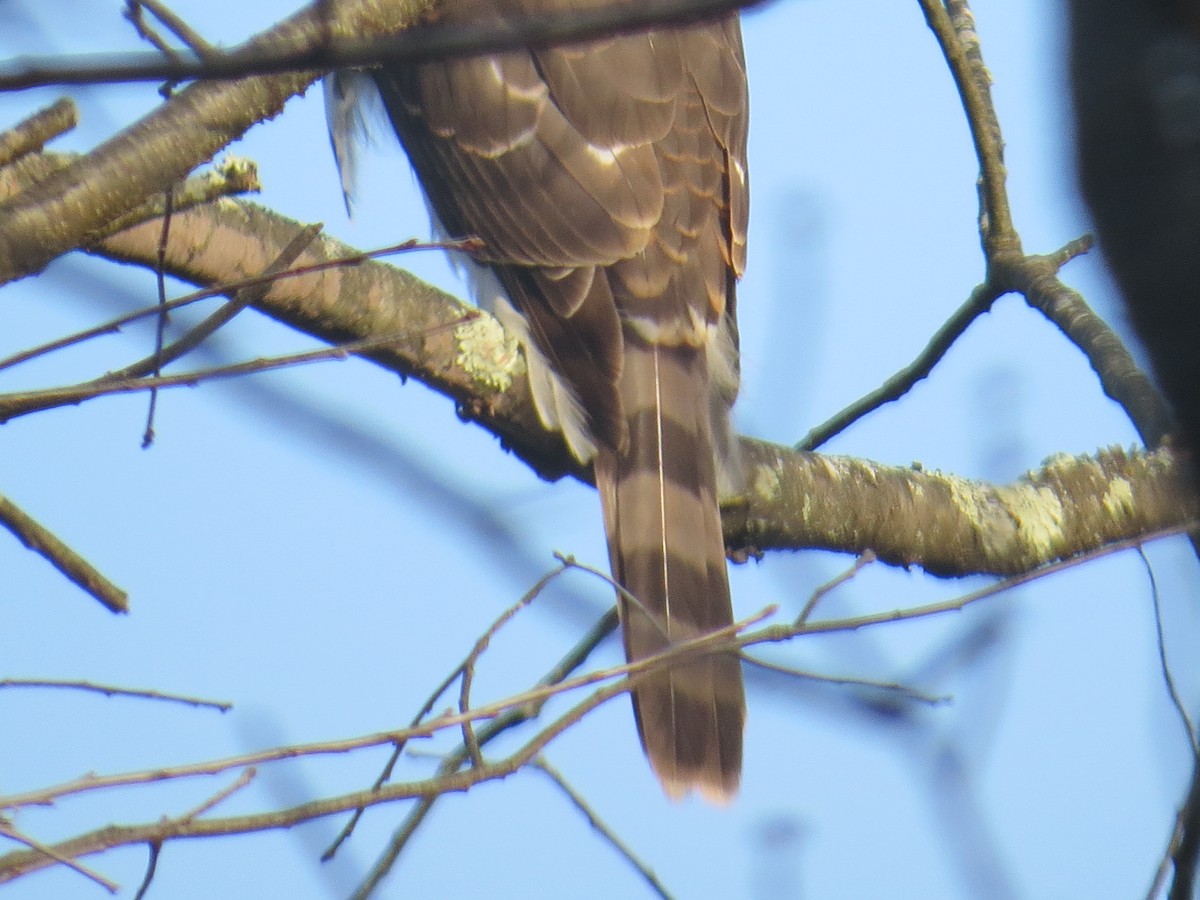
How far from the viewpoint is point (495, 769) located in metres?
1.96

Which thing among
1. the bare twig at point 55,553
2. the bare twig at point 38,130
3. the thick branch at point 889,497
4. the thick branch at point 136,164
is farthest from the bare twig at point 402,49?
the thick branch at point 889,497

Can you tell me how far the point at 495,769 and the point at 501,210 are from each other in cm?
196

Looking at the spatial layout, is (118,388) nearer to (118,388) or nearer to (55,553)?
(118,388)

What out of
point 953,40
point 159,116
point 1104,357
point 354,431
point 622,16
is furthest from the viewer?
point 953,40

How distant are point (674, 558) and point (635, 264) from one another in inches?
28.7

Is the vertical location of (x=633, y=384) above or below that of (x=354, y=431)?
above

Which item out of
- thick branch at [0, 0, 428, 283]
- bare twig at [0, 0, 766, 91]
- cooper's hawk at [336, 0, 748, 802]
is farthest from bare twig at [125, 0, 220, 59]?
cooper's hawk at [336, 0, 748, 802]

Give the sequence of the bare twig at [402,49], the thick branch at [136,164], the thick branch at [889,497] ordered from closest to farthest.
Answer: the bare twig at [402,49]
the thick branch at [136,164]
the thick branch at [889,497]

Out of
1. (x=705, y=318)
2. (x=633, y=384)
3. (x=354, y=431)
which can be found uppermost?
(x=705, y=318)

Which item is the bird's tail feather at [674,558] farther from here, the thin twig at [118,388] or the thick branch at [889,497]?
the thin twig at [118,388]

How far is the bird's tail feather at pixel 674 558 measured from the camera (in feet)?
10.0

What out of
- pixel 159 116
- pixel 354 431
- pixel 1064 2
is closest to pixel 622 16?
pixel 1064 2

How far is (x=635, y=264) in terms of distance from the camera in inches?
139

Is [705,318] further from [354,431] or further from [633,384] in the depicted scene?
[354,431]
